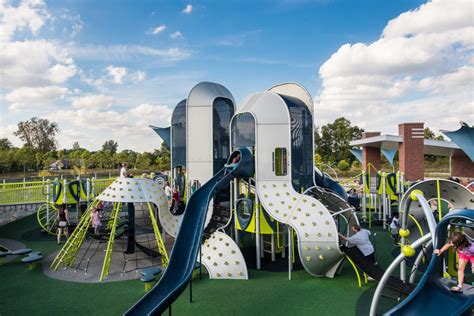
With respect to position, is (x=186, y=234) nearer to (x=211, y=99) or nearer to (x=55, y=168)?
(x=211, y=99)

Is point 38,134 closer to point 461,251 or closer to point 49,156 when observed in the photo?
point 49,156

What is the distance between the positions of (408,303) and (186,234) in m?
4.73

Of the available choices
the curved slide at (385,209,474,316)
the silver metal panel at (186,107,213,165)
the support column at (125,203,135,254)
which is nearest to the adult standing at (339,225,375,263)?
the curved slide at (385,209,474,316)

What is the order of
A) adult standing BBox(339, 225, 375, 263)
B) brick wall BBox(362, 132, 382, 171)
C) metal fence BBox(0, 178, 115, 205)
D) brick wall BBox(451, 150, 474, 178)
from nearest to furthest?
adult standing BBox(339, 225, 375, 263) → metal fence BBox(0, 178, 115, 205) → brick wall BBox(451, 150, 474, 178) → brick wall BBox(362, 132, 382, 171)

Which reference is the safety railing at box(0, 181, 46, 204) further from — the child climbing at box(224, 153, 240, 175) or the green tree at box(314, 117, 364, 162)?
the green tree at box(314, 117, 364, 162)

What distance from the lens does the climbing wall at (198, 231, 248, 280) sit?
8.97m

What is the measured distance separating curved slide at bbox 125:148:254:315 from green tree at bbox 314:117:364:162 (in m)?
46.8

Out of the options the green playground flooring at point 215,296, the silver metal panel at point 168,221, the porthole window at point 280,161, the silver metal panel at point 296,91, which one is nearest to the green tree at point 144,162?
the silver metal panel at point 168,221

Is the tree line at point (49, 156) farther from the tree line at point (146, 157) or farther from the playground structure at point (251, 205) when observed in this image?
the playground structure at point (251, 205)

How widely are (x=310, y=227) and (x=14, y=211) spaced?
16758mm

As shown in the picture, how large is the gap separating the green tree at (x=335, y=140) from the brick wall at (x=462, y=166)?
25.9m

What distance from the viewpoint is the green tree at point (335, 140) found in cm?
5484

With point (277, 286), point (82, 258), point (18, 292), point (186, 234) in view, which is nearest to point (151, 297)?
point (186, 234)

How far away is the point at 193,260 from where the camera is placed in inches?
279
